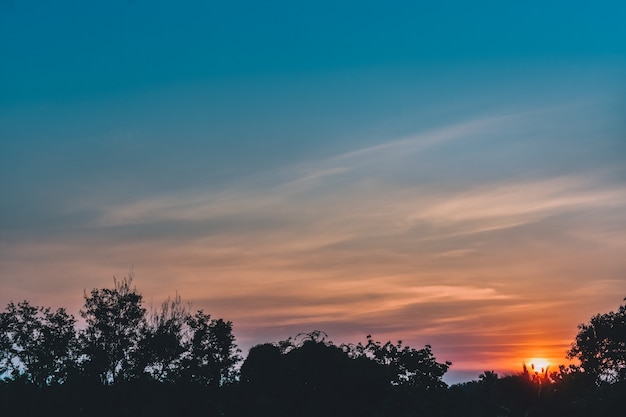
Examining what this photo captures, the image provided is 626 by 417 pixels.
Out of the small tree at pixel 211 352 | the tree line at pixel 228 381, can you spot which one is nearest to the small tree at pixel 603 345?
the tree line at pixel 228 381

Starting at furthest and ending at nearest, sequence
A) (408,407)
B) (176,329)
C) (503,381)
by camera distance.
Answer: 1. (176,329)
2. (503,381)
3. (408,407)

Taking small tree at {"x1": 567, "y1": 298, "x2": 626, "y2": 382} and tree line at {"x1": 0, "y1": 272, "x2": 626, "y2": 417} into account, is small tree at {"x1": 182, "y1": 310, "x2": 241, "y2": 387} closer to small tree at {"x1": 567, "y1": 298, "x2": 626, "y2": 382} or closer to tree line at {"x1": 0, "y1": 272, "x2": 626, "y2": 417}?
tree line at {"x1": 0, "y1": 272, "x2": 626, "y2": 417}

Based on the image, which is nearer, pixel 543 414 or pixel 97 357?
pixel 543 414

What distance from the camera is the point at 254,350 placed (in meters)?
73.9

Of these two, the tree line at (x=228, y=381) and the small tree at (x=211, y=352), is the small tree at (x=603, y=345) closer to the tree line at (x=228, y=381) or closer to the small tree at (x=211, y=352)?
the tree line at (x=228, y=381)

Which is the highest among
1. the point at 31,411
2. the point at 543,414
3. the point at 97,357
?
the point at 97,357

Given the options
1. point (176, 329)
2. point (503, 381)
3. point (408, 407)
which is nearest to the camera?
point (408, 407)

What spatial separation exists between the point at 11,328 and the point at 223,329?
2023 centimetres


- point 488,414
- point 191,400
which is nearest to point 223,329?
point 191,400

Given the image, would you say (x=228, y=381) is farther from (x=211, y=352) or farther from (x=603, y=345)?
(x=603, y=345)

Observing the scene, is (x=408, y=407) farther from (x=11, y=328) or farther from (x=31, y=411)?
(x=11, y=328)

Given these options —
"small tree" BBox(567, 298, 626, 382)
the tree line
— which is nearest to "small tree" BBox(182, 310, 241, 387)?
the tree line

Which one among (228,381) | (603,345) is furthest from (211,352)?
(603,345)

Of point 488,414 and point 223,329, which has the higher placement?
point 223,329
